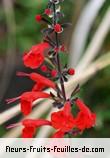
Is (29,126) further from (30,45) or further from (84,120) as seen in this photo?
(30,45)

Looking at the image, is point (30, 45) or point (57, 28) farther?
point (30, 45)

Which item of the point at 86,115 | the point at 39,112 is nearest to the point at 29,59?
the point at 86,115

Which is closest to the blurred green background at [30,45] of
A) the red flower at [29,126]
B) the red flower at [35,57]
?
the red flower at [29,126]

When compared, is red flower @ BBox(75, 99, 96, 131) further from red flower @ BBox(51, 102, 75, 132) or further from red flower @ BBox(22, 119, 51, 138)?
red flower @ BBox(22, 119, 51, 138)

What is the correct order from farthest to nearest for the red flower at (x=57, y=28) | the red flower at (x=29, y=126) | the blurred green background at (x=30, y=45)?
the blurred green background at (x=30, y=45) < the red flower at (x=29, y=126) < the red flower at (x=57, y=28)

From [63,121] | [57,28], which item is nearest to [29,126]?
[63,121]

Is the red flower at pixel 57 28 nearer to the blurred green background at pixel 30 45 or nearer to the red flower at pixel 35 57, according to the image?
the red flower at pixel 35 57
